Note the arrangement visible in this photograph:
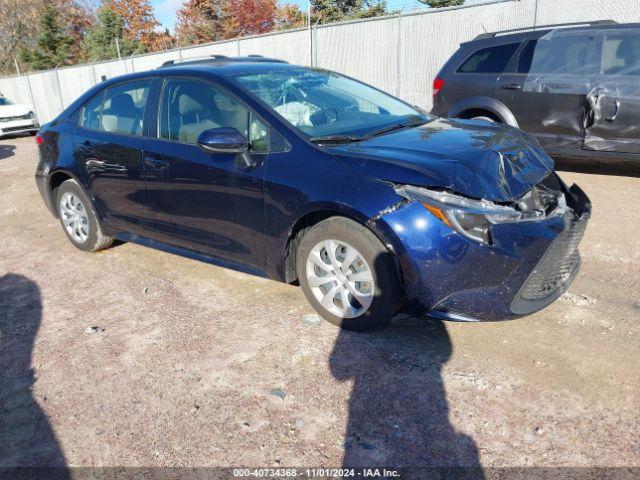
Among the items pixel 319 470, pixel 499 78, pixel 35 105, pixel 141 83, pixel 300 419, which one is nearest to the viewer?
pixel 319 470

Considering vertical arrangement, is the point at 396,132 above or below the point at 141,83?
below

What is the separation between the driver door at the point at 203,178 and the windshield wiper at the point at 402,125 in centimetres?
74

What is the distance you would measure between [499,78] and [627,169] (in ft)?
7.00

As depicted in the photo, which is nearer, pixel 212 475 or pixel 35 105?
Answer: pixel 212 475

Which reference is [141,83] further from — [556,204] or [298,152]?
[556,204]

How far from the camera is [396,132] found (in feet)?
12.2

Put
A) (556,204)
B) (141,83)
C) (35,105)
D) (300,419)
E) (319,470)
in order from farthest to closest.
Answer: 1. (35,105)
2. (141,83)
3. (556,204)
4. (300,419)
5. (319,470)

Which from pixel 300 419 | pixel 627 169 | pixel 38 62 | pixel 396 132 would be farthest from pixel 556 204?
pixel 38 62

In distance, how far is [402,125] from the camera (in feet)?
12.9

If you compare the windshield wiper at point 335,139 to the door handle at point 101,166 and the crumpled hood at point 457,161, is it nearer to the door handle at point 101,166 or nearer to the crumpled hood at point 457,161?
the crumpled hood at point 457,161

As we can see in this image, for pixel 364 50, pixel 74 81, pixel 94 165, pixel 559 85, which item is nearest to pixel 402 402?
pixel 94 165

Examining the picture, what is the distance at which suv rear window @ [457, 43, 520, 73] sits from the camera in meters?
7.07

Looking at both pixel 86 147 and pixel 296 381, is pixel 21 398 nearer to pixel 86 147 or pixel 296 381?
pixel 296 381

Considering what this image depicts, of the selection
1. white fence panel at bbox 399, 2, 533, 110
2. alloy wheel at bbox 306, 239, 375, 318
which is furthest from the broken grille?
white fence panel at bbox 399, 2, 533, 110
